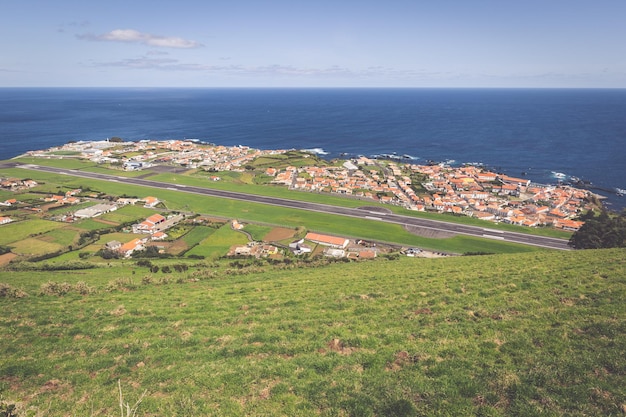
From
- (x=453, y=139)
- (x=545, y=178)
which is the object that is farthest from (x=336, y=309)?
(x=453, y=139)

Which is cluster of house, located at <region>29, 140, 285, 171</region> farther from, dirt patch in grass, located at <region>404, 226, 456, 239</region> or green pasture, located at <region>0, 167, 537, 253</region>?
dirt patch in grass, located at <region>404, 226, 456, 239</region>

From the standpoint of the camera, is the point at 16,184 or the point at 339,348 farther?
the point at 16,184

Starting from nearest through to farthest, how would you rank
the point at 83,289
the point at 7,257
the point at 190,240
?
the point at 83,289 → the point at 7,257 → the point at 190,240

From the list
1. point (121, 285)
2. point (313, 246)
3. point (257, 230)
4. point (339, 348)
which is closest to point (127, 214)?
point (257, 230)

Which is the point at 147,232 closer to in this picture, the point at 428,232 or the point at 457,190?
the point at 428,232

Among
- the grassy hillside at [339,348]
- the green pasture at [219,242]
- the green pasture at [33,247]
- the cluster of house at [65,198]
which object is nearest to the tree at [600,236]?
the grassy hillside at [339,348]

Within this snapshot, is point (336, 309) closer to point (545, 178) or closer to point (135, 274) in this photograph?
point (135, 274)
